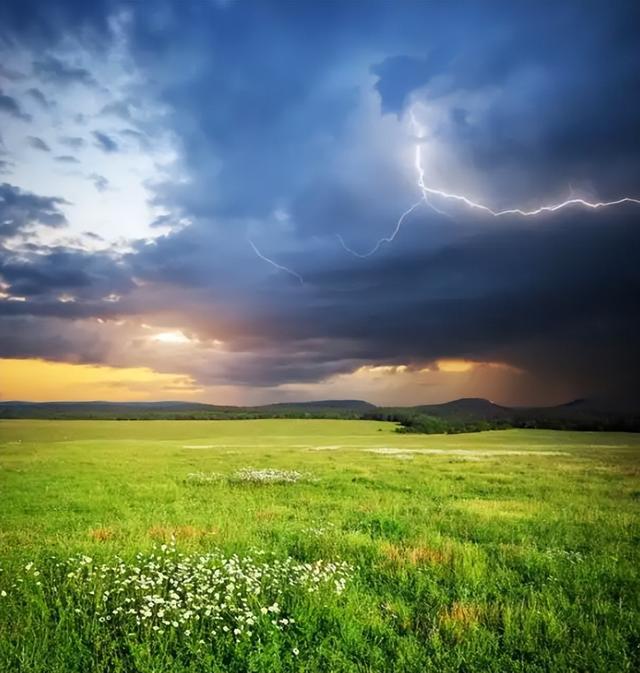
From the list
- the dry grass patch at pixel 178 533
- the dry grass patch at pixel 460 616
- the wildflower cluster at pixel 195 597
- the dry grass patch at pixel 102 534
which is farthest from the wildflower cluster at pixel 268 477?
the dry grass patch at pixel 460 616

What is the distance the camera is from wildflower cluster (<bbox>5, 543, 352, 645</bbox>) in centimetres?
712

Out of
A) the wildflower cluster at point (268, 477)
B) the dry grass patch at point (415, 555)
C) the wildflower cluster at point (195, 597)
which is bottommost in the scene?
the wildflower cluster at point (268, 477)

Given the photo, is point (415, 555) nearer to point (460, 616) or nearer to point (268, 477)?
point (460, 616)

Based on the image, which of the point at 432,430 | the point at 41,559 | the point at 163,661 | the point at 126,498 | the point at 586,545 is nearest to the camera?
the point at 163,661

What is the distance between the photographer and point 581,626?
7.69m

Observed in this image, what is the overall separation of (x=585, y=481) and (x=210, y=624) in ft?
84.3

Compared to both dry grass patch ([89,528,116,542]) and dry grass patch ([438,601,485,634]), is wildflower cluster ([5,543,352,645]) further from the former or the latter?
dry grass patch ([89,528,116,542])

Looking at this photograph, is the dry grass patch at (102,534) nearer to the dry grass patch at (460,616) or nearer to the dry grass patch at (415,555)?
the dry grass patch at (415,555)

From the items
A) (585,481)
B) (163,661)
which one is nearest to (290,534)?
(163,661)

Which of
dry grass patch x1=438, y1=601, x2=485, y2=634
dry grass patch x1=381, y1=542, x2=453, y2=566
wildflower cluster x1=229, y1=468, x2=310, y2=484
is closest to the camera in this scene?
dry grass patch x1=438, y1=601, x2=485, y2=634

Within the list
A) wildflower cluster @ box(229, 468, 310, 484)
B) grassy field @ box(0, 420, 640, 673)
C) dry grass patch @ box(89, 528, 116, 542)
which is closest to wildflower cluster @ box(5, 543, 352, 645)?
grassy field @ box(0, 420, 640, 673)

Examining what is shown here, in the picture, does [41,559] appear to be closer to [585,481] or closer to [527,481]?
[527,481]

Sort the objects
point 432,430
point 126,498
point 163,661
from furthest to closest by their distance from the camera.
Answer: point 432,430 → point 126,498 → point 163,661

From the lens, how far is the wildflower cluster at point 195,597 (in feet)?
23.4
